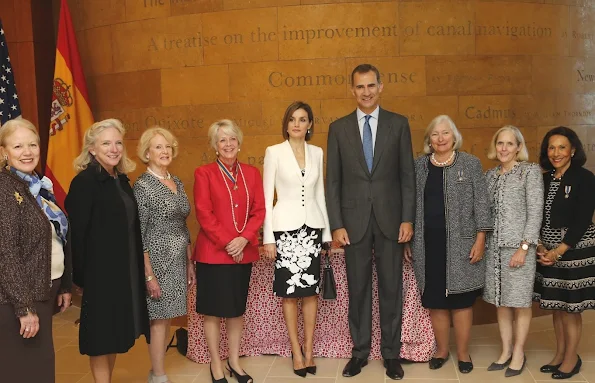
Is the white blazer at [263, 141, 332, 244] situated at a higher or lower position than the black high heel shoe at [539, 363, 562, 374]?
higher

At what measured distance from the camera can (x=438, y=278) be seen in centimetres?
399

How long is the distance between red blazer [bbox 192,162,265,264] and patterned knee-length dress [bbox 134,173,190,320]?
0.12 metres

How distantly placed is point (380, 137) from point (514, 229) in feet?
3.55

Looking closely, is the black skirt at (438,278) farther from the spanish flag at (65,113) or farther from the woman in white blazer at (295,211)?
the spanish flag at (65,113)

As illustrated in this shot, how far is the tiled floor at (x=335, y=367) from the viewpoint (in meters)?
3.99

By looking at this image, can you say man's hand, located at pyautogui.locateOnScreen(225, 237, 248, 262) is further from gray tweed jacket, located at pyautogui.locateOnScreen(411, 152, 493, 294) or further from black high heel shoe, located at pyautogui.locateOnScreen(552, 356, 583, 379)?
black high heel shoe, located at pyautogui.locateOnScreen(552, 356, 583, 379)

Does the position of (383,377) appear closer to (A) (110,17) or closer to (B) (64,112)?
(B) (64,112)

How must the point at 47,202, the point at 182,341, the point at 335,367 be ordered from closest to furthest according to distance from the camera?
the point at 47,202
the point at 335,367
the point at 182,341

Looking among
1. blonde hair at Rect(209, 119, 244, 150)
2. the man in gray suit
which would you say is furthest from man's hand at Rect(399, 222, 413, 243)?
blonde hair at Rect(209, 119, 244, 150)

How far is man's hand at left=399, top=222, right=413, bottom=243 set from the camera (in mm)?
3922

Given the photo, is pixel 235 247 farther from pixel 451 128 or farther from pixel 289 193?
pixel 451 128

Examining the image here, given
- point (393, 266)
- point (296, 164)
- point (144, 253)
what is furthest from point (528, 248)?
point (144, 253)

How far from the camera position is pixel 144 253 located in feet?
11.6

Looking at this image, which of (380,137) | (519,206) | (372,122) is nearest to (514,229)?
(519,206)
